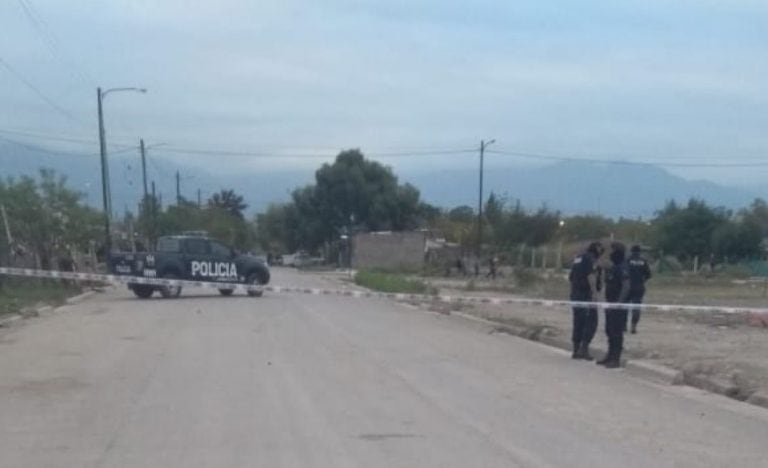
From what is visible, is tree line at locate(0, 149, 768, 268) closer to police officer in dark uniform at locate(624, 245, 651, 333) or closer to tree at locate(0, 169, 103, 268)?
tree at locate(0, 169, 103, 268)

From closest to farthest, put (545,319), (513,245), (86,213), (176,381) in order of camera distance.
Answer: (176,381)
(545,319)
(86,213)
(513,245)

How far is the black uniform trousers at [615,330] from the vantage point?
22734 millimetres

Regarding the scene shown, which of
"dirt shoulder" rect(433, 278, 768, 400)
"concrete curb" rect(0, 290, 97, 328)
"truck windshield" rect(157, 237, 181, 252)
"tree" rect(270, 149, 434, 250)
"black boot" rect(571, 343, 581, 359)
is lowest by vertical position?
"dirt shoulder" rect(433, 278, 768, 400)

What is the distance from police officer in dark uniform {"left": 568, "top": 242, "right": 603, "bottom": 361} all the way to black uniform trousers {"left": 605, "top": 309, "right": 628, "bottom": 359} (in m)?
0.77

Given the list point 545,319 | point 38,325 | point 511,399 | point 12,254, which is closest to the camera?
point 511,399

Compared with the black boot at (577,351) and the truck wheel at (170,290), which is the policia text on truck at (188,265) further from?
the black boot at (577,351)

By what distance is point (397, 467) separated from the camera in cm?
1212

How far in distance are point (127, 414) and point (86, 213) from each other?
4404 centimetres

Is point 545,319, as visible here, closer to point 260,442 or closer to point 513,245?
point 260,442

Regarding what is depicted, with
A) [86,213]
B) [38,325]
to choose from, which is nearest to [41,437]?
[38,325]

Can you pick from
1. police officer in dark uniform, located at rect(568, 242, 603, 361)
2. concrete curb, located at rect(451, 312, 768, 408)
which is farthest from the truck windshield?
police officer in dark uniform, located at rect(568, 242, 603, 361)

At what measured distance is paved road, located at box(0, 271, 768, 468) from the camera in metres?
13.0

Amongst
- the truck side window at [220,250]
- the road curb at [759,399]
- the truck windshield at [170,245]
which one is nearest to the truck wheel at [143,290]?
the truck windshield at [170,245]

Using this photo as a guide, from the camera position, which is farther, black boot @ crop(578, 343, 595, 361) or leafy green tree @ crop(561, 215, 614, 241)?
leafy green tree @ crop(561, 215, 614, 241)
